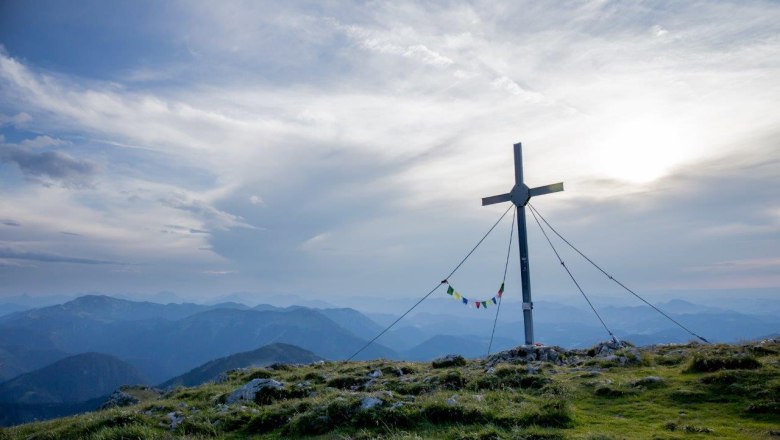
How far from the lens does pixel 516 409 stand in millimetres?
10383

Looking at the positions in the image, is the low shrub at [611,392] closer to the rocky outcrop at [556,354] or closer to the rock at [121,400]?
the rocky outcrop at [556,354]

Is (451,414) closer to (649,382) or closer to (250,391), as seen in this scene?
(649,382)

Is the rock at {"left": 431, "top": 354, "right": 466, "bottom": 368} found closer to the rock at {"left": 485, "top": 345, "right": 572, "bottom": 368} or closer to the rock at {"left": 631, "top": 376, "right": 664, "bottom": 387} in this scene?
the rock at {"left": 485, "top": 345, "right": 572, "bottom": 368}

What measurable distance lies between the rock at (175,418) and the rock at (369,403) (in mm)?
5793

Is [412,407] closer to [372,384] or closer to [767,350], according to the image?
[372,384]

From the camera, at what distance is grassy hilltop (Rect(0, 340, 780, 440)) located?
30.0 ft

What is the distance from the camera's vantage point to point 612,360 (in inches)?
661

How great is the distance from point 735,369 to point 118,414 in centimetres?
1976

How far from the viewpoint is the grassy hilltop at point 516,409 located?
9.15 m

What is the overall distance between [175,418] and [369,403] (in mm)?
6864

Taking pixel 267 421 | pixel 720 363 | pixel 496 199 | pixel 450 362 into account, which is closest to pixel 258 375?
pixel 450 362

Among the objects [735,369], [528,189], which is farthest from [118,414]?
[528,189]

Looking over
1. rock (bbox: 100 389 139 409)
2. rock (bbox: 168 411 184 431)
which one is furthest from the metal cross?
rock (bbox: 100 389 139 409)

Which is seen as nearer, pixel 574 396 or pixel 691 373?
pixel 574 396
